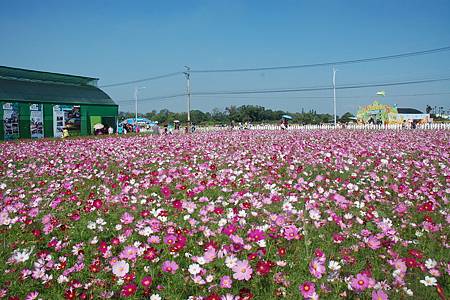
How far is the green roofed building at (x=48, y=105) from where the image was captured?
2247cm

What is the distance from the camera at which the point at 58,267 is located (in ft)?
7.23

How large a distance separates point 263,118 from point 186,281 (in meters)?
91.1

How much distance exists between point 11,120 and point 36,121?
1739 millimetres

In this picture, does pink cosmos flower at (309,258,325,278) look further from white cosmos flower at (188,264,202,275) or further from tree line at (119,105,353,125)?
tree line at (119,105,353,125)

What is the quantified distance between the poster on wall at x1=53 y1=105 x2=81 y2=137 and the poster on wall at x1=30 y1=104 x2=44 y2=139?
1.08 m

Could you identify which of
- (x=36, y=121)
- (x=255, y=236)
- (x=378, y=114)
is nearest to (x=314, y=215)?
(x=255, y=236)

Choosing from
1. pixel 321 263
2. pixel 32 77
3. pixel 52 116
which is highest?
pixel 32 77

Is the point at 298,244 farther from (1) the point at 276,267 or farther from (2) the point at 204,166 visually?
(2) the point at 204,166

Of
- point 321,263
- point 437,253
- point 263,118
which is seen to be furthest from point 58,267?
point 263,118

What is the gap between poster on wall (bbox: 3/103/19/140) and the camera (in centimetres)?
2189

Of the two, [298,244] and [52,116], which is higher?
[52,116]

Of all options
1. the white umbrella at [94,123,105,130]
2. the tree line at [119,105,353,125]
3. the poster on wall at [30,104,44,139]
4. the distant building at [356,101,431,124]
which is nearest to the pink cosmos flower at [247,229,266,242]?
the poster on wall at [30,104,44,139]

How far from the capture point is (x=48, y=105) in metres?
24.7

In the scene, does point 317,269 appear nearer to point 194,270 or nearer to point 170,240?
point 194,270
